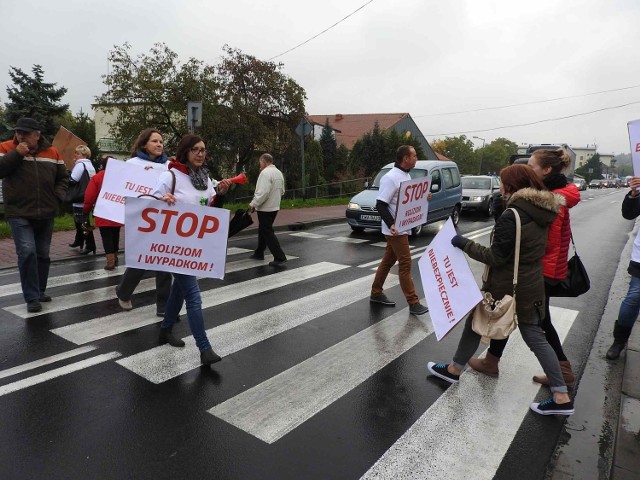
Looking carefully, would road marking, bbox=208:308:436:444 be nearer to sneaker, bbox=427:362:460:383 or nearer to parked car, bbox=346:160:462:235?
sneaker, bbox=427:362:460:383

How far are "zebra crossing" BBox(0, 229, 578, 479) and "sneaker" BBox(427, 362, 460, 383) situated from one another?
0.38 ft

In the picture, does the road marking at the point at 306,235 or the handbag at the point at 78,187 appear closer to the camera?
the handbag at the point at 78,187

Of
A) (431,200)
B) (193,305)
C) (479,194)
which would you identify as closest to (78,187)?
(193,305)

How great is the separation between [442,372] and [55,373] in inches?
125

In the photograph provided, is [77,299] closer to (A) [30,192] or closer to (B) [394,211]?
(A) [30,192]

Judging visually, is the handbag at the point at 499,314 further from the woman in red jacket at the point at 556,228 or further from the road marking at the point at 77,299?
the road marking at the point at 77,299

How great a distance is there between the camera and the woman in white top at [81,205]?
7418 millimetres

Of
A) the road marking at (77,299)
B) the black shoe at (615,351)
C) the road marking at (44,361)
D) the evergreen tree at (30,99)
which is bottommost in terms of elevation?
the black shoe at (615,351)

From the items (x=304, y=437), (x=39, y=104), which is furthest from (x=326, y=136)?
(x=304, y=437)

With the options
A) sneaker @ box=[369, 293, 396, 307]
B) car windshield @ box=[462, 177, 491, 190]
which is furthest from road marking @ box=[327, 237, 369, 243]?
car windshield @ box=[462, 177, 491, 190]

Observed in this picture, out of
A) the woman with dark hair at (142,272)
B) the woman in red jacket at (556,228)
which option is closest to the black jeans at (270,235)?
the woman with dark hair at (142,272)

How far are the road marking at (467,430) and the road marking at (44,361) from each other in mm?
2870

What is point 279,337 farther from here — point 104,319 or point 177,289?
point 104,319

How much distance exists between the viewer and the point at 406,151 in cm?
535
